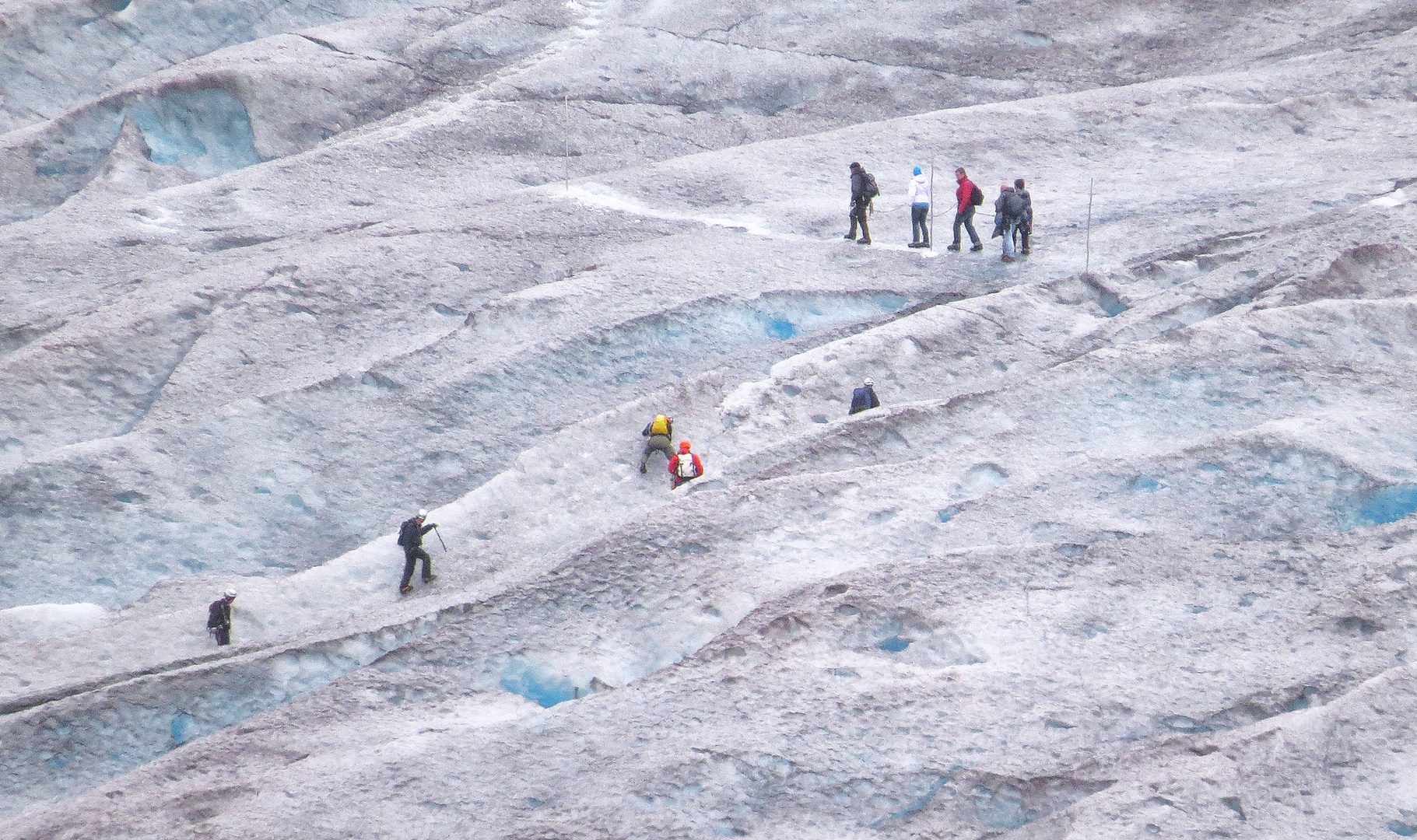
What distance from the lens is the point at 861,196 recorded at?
1964cm

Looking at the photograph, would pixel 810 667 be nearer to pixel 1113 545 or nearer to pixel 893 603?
pixel 893 603

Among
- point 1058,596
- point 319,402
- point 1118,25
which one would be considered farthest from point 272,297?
point 1118,25

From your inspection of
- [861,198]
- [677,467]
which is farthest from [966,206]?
[677,467]

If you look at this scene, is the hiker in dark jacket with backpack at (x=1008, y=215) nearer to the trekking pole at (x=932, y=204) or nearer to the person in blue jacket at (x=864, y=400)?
the trekking pole at (x=932, y=204)

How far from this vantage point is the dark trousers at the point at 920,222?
1964 centimetres

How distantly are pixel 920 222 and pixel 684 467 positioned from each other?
6858 mm

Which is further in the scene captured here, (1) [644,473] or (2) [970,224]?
(2) [970,224]

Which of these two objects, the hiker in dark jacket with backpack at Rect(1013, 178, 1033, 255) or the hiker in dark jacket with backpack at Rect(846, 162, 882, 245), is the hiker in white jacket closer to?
the hiker in dark jacket with backpack at Rect(846, 162, 882, 245)

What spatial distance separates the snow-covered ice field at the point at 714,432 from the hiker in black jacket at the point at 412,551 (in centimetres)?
23

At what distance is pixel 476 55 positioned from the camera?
88.4ft

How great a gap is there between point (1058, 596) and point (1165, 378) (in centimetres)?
425

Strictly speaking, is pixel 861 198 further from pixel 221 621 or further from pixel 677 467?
pixel 221 621

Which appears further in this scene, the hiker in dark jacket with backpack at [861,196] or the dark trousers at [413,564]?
the hiker in dark jacket with backpack at [861,196]

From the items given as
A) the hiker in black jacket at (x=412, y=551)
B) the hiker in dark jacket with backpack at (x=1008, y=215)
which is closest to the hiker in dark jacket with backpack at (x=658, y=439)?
the hiker in black jacket at (x=412, y=551)
